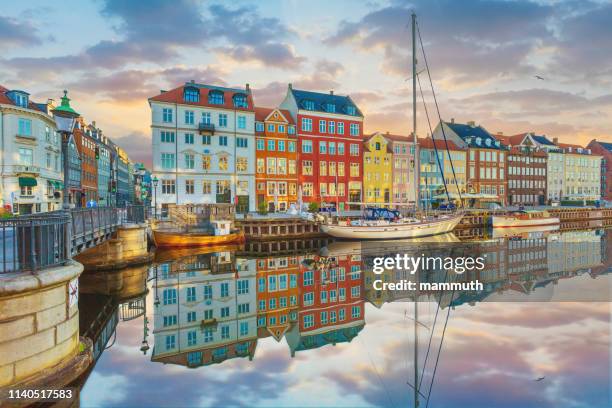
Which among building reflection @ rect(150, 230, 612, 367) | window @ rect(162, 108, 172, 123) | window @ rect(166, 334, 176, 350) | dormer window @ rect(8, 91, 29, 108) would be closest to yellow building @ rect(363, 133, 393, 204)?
building reflection @ rect(150, 230, 612, 367)

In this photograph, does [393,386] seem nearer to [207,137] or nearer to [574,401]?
[574,401]

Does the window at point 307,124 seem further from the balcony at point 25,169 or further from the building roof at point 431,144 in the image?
the balcony at point 25,169

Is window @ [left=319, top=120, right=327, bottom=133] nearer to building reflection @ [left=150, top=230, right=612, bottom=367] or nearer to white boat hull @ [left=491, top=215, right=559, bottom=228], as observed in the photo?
white boat hull @ [left=491, top=215, right=559, bottom=228]

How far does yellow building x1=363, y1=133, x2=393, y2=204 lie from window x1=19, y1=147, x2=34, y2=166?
43.5m

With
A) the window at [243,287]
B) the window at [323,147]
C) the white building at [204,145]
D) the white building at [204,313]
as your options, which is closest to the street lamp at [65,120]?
the white building at [204,313]

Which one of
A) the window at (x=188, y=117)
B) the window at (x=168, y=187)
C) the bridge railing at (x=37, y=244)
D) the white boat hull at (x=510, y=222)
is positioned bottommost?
the white boat hull at (x=510, y=222)

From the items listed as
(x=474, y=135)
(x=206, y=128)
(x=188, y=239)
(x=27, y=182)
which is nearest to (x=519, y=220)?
(x=474, y=135)

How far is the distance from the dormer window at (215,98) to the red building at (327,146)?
11.4m

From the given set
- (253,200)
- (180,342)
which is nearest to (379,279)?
(180,342)

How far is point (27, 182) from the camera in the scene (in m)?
38.1

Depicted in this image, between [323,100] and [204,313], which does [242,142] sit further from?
[204,313]

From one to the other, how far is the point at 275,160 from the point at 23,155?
93.0ft

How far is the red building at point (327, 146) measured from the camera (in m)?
54.0

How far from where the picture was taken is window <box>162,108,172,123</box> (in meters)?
44.0
